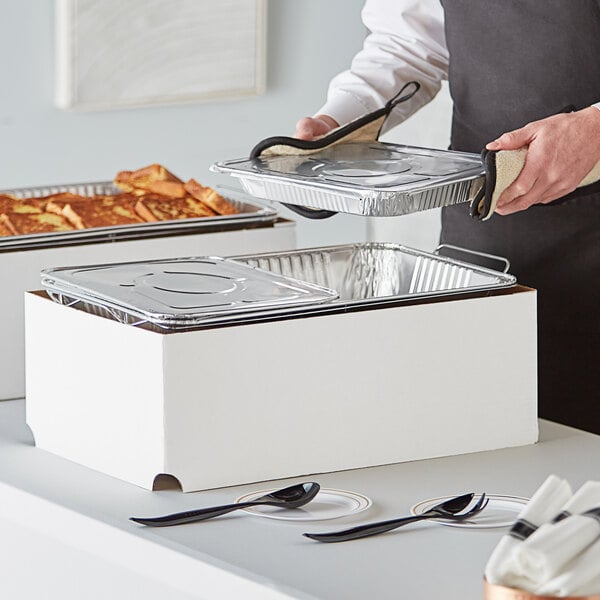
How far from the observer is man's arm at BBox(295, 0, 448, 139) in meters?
1.78

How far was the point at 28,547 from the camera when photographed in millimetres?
1161

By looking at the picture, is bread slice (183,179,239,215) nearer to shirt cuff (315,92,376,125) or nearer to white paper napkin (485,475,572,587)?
shirt cuff (315,92,376,125)

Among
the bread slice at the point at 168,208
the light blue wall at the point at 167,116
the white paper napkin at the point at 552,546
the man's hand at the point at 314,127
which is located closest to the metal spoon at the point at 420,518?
the white paper napkin at the point at 552,546

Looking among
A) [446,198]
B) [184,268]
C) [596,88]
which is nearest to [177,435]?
[184,268]

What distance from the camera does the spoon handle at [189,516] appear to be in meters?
1.07

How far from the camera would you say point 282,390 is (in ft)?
3.90

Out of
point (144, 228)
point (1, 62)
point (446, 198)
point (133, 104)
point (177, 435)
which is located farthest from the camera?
point (133, 104)

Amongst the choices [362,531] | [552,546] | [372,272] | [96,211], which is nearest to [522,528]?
[552,546]

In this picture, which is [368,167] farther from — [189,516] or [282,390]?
[189,516]

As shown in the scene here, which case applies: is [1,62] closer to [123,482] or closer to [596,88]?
[596,88]

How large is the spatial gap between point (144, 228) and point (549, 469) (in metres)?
0.64

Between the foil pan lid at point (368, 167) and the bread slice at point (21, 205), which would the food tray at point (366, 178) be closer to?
the foil pan lid at point (368, 167)

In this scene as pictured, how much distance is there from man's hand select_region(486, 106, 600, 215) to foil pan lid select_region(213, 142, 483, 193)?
5 centimetres

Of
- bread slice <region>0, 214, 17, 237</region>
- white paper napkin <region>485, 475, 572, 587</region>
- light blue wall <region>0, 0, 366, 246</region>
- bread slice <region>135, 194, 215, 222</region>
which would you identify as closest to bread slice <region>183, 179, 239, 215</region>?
bread slice <region>135, 194, 215, 222</region>
